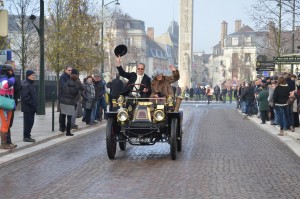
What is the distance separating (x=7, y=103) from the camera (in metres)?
13.3

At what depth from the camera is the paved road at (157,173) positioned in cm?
891

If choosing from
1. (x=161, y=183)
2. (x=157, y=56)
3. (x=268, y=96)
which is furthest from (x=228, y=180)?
(x=157, y=56)

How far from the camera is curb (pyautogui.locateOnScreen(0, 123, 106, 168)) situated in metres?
12.5

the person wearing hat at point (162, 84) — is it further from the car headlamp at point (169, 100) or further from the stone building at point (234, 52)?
the stone building at point (234, 52)

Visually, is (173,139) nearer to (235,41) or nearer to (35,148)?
(35,148)

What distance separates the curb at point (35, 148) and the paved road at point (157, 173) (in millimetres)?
189

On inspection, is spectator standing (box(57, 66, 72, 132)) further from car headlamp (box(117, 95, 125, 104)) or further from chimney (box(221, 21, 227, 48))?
chimney (box(221, 21, 227, 48))

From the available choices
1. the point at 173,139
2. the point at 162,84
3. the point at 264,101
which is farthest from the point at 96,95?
the point at 173,139

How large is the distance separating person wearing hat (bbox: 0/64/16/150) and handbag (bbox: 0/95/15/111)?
0.13 m

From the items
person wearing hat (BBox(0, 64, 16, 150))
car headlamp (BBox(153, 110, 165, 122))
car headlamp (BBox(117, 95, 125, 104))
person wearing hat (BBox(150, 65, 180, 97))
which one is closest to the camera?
car headlamp (BBox(153, 110, 165, 122))

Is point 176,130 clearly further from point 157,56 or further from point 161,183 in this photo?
point 157,56

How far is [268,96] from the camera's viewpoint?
25.2 meters

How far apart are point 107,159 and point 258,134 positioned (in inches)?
340

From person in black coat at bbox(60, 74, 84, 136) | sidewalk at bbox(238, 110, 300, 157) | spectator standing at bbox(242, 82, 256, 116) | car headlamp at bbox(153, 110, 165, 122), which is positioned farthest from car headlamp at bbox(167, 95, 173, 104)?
spectator standing at bbox(242, 82, 256, 116)
